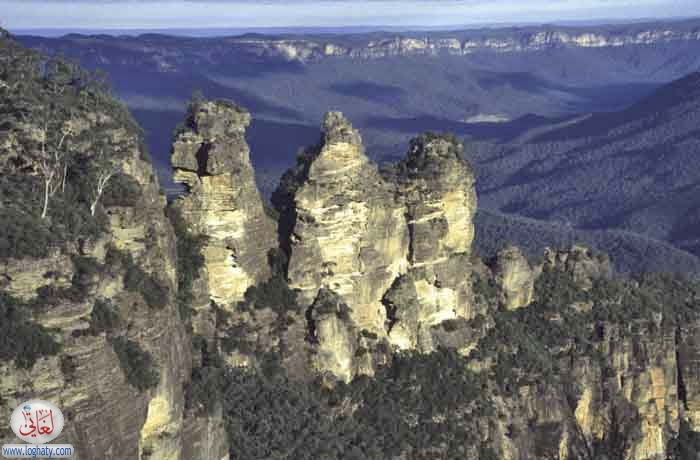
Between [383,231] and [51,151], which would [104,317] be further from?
[383,231]

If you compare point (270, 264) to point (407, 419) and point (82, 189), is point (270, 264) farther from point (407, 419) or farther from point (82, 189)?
point (82, 189)

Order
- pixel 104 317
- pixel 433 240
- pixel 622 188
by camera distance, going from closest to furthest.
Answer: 1. pixel 104 317
2. pixel 433 240
3. pixel 622 188

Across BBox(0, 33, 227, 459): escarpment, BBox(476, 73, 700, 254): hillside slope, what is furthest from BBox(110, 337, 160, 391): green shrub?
BBox(476, 73, 700, 254): hillside slope

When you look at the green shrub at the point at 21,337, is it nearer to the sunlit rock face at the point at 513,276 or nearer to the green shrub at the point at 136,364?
the green shrub at the point at 136,364

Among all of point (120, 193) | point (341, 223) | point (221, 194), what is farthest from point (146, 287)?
point (341, 223)

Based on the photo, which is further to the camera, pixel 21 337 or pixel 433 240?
pixel 433 240

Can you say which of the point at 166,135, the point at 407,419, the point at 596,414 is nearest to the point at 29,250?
the point at 407,419
